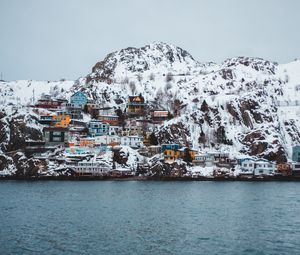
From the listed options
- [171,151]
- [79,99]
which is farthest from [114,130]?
[171,151]

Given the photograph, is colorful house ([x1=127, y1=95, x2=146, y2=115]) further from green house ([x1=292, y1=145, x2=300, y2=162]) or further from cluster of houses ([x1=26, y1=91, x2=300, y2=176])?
green house ([x1=292, y1=145, x2=300, y2=162])

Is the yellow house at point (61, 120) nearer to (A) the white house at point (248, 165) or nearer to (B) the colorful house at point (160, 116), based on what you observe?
(B) the colorful house at point (160, 116)

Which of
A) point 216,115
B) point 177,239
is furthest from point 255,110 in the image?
point 177,239

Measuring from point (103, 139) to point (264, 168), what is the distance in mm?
47822

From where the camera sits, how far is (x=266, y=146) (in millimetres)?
137750

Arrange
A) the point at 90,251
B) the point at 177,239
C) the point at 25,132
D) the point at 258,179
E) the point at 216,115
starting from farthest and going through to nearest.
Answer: the point at 216,115 → the point at 25,132 → the point at 258,179 → the point at 177,239 → the point at 90,251

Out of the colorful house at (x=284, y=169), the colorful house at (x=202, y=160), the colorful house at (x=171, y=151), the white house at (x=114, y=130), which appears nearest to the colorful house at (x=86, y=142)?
the white house at (x=114, y=130)

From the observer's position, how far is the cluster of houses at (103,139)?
418 feet

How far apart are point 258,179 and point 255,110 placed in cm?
3591

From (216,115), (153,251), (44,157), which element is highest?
(216,115)

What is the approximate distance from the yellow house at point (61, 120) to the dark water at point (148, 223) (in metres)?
55.4

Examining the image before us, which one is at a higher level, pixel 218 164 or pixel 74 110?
pixel 74 110

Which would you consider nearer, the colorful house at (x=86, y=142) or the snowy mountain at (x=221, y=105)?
the colorful house at (x=86, y=142)

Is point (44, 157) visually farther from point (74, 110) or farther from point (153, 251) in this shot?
point (153, 251)
